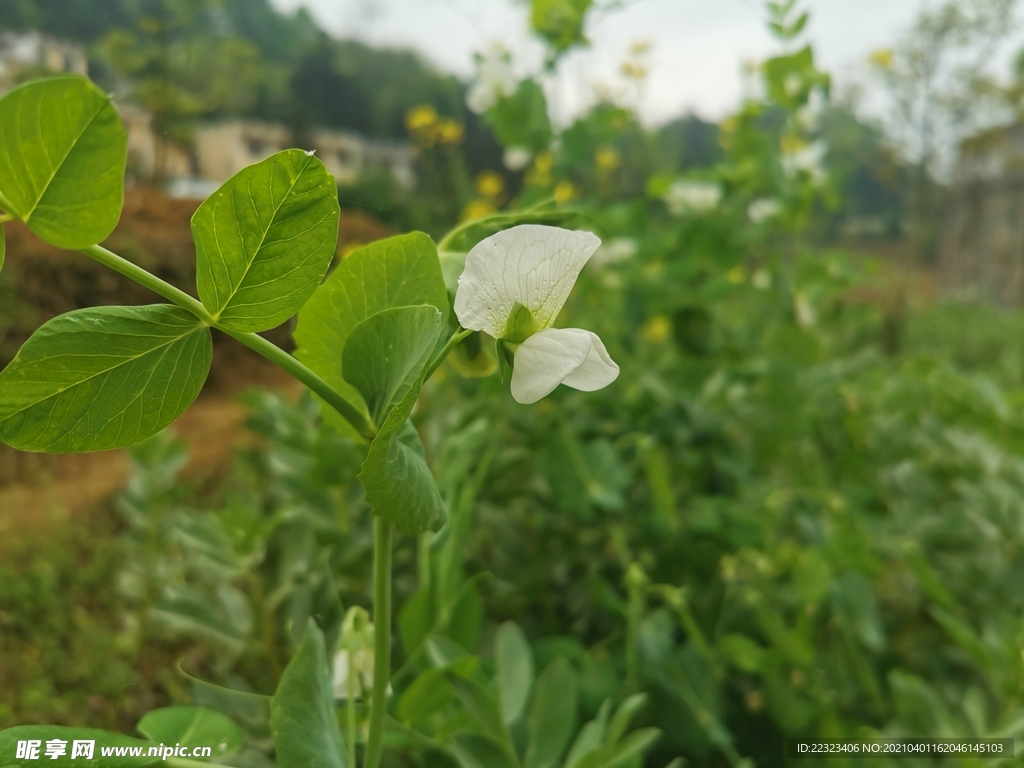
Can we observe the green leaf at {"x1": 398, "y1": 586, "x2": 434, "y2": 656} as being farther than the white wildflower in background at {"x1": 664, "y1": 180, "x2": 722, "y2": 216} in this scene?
No

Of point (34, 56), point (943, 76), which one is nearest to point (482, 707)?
point (34, 56)

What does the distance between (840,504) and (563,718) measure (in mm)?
473

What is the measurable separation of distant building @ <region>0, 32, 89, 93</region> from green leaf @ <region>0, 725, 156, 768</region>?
303mm

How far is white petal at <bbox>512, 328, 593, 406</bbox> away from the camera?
0.17 meters

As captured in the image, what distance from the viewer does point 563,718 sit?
38cm

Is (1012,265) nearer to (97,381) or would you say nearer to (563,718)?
(563,718)

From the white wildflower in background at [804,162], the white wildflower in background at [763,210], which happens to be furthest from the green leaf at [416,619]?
the white wildflower in background at [804,162]

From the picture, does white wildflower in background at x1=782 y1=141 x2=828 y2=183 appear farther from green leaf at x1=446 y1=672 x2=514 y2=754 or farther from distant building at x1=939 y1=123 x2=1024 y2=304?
distant building at x1=939 y1=123 x2=1024 y2=304

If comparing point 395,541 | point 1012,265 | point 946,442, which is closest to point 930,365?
point 946,442

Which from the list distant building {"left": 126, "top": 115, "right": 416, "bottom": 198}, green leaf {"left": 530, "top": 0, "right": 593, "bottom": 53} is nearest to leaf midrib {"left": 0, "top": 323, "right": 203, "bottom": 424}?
distant building {"left": 126, "top": 115, "right": 416, "bottom": 198}

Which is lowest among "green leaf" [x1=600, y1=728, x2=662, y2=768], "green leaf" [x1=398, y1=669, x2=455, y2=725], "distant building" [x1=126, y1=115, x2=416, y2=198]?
"green leaf" [x1=600, y1=728, x2=662, y2=768]

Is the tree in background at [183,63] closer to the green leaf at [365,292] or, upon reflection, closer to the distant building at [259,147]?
the distant building at [259,147]

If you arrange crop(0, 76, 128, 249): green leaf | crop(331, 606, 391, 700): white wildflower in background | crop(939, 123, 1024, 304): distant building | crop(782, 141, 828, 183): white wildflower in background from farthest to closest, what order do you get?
crop(939, 123, 1024, 304): distant building → crop(782, 141, 828, 183): white wildflower in background → crop(331, 606, 391, 700): white wildflower in background → crop(0, 76, 128, 249): green leaf

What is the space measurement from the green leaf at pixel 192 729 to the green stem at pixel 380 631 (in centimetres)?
6
